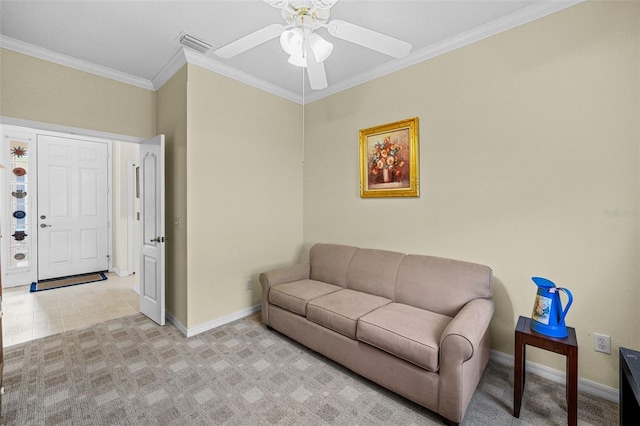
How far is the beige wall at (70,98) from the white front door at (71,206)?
2663 millimetres

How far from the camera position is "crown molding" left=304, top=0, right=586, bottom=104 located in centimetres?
198

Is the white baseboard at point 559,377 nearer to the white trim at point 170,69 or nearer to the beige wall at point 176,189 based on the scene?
the beige wall at point 176,189

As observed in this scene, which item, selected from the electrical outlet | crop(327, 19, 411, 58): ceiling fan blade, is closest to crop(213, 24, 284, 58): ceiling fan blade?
crop(327, 19, 411, 58): ceiling fan blade

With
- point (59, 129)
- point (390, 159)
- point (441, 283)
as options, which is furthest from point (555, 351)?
point (59, 129)

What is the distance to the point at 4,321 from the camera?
3029mm

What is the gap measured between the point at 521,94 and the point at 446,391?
2.17 meters

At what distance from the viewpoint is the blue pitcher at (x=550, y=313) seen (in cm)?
163

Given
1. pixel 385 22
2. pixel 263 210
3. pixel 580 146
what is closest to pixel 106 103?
pixel 263 210

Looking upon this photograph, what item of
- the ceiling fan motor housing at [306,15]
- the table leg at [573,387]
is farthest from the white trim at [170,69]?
the table leg at [573,387]

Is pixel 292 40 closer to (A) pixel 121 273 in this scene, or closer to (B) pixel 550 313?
(B) pixel 550 313

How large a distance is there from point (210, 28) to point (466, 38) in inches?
85.0

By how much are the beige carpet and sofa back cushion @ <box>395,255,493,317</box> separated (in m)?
0.59

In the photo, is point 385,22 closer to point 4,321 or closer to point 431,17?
point 431,17

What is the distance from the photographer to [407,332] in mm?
1820
